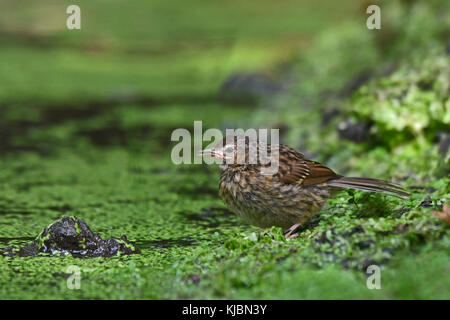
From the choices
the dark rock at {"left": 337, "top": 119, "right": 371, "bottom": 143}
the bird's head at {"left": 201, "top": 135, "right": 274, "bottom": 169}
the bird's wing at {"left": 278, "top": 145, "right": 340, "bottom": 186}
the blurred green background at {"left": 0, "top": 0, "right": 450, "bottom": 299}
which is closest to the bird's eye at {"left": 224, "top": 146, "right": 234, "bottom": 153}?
the bird's head at {"left": 201, "top": 135, "right": 274, "bottom": 169}

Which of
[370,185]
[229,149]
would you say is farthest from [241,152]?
[370,185]

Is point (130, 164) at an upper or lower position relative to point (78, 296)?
upper

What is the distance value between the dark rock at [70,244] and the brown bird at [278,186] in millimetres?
978

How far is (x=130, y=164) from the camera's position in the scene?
28.3 feet

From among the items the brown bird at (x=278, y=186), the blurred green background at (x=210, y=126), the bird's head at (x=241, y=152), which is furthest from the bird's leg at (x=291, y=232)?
the bird's head at (x=241, y=152)

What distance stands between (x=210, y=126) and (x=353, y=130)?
3109mm

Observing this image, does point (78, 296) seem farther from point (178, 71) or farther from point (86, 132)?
point (178, 71)

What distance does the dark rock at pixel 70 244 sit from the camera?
17.2 feet

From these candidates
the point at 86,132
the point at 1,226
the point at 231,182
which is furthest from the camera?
the point at 86,132

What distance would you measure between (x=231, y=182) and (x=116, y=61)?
9.97m

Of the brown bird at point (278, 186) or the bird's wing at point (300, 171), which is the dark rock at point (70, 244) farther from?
the bird's wing at point (300, 171)
